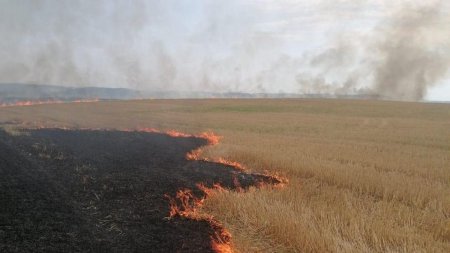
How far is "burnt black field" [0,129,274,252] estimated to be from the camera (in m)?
8.22

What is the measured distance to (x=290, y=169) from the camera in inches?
599

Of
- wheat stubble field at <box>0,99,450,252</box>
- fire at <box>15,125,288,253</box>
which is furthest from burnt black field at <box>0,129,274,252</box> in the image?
wheat stubble field at <box>0,99,450,252</box>

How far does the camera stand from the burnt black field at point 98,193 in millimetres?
8219

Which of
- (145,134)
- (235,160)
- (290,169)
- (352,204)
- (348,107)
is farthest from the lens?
(348,107)

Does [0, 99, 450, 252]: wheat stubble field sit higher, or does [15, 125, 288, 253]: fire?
[0, 99, 450, 252]: wheat stubble field

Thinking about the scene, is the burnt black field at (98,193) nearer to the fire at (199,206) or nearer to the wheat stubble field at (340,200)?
the fire at (199,206)

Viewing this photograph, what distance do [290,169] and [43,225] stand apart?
28.1ft

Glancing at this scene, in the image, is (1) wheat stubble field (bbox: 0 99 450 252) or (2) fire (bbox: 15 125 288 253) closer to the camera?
(1) wheat stubble field (bbox: 0 99 450 252)

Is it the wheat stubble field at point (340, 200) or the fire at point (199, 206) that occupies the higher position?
the wheat stubble field at point (340, 200)

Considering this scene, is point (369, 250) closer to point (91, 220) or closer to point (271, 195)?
point (271, 195)

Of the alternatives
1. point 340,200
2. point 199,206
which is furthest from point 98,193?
point 340,200

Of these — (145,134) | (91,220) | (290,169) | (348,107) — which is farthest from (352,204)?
(348,107)

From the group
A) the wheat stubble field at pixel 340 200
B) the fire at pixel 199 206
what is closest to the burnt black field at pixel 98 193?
the fire at pixel 199 206

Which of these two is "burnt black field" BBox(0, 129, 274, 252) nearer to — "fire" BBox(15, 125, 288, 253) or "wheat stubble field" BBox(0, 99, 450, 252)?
"fire" BBox(15, 125, 288, 253)
